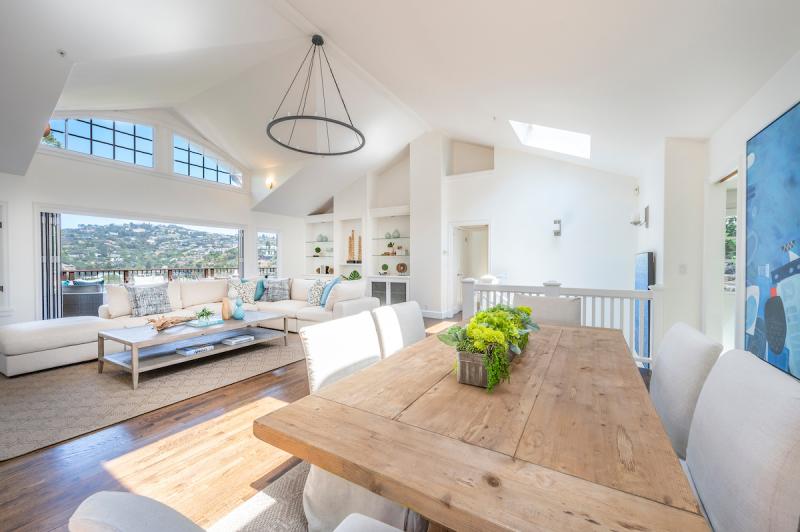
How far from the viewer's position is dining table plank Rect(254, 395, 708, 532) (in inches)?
23.0

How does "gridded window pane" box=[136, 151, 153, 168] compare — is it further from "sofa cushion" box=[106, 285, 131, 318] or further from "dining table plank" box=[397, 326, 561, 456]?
"dining table plank" box=[397, 326, 561, 456]

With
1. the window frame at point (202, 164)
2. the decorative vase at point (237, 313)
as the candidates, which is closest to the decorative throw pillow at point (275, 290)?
the decorative vase at point (237, 313)

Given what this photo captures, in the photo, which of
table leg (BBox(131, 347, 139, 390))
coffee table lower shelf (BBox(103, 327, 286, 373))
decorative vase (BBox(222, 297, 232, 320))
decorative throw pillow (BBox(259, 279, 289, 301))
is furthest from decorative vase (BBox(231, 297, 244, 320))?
decorative throw pillow (BBox(259, 279, 289, 301))

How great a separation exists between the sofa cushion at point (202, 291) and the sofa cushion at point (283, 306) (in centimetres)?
64

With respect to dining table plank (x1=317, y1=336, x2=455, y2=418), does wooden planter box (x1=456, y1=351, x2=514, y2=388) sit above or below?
above

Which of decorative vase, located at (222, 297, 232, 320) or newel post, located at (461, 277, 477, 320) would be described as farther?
decorative vase, located at (222, 297, 232, 320)

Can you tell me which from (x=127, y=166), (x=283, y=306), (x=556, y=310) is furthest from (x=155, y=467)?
(x=127, y=166)

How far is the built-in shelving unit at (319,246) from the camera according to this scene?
817 cm

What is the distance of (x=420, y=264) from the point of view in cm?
675

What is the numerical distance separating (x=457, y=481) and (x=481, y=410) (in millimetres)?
352

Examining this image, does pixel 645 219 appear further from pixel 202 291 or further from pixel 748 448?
pixel 202 291

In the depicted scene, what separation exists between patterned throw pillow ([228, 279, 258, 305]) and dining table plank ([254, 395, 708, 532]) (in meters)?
5.02

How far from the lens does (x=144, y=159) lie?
5.63m

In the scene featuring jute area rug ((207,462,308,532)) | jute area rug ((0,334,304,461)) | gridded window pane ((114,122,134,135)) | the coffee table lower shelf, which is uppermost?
gridded window pane ((114,122,134,135))
